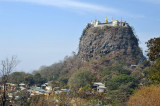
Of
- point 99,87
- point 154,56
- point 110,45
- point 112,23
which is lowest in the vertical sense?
point 99,87

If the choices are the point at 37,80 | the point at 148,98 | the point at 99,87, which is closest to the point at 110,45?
the point at 37,80

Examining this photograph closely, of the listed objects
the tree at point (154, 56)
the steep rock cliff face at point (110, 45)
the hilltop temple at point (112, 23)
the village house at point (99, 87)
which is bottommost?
the village house at point (99, 87)

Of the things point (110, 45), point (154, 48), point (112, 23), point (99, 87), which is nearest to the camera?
point (154, 48)

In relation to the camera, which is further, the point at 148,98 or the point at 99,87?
the point at 99,87

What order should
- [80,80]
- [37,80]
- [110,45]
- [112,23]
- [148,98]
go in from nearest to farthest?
1. [148,98]
2. [80,80]
3. [37,80]
4. [110,45]
5. [112,23]

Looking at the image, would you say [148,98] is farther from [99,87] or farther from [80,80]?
[80,80]

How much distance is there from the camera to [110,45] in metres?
47.5

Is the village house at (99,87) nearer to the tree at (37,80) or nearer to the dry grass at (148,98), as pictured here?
the tree at (37,80)

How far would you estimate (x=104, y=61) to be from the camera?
147ft

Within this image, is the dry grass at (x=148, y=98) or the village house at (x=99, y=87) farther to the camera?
the village house at (x=99, y=87)

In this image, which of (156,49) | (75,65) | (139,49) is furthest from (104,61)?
(156,49)

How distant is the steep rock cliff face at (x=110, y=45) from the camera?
152 feet

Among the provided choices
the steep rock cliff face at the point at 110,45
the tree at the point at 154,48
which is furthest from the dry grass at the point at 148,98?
the steep rock cliff face at the point at 110,45

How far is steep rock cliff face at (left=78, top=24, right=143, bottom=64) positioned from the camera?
46.2m
